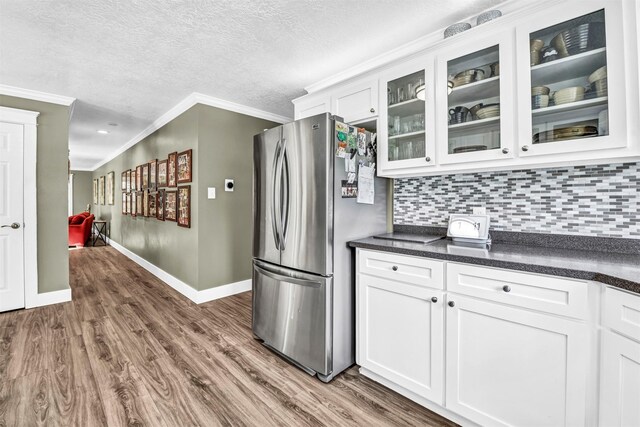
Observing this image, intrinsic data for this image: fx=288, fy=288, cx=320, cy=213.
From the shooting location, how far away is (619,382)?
3.54ft

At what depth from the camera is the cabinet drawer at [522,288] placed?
118cm

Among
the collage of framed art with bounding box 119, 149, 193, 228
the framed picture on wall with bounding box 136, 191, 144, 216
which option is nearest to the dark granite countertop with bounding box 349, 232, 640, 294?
the collage of framed art with bounding box 119, 149, 193, 228

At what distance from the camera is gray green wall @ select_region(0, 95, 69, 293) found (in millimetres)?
3273

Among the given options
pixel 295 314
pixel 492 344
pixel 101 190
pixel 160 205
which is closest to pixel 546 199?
pixel 492 344

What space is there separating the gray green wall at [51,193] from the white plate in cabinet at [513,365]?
166 inches

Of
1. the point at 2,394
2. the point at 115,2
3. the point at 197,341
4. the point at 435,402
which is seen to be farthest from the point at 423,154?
the point at 2,394

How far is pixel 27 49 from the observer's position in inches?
92.5

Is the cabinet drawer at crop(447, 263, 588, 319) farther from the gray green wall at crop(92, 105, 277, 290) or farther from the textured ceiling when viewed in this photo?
the gray green wall at crop(92, 105, 277, 290)

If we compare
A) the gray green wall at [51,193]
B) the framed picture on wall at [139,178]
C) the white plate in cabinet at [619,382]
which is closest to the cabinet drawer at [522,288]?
the white plate in cabinet at [619,382]

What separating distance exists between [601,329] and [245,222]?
3437mm

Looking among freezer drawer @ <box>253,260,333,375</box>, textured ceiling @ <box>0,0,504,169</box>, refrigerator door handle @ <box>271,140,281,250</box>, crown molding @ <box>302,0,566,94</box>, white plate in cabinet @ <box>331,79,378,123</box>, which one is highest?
textured ceiling @ <box>0,0,504,169</box>

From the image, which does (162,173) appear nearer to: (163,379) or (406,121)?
(163,379)

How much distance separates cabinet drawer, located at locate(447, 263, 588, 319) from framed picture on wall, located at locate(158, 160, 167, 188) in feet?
13.3

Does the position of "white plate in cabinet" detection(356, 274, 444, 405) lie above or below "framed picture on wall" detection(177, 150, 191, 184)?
below
